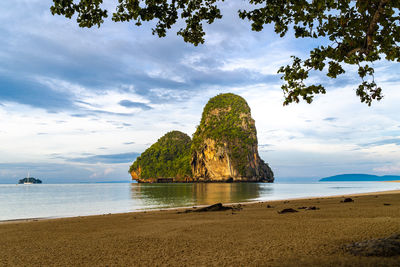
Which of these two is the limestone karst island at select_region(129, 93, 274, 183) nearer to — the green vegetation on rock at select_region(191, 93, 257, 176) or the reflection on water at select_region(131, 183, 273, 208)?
the green vegetation on rock at select_region(191, 93, 257, 176)

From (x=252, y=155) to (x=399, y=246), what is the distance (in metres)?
133

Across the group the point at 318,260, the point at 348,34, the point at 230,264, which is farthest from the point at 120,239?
the point at 348,34

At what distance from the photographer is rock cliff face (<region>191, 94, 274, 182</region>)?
12812 cm

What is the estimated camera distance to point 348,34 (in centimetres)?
488

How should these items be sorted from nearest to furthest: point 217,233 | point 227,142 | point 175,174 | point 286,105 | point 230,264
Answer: point 230,264, point 286,105, point 217,233, point 227,142, point 175,174

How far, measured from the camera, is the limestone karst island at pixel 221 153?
12850cm

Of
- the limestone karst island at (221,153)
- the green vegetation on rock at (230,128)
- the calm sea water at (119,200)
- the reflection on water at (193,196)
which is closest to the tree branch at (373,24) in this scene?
the calm sea water at (119,200)

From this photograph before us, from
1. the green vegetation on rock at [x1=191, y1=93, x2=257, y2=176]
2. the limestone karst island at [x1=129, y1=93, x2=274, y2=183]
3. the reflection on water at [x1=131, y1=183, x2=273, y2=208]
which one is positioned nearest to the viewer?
the reflection on water at [x1=131, y1=183, x2=273, y2=208]

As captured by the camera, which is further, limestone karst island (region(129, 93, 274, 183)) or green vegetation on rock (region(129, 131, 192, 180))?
green vegetation on rock (region(129, 131, 192, 180))

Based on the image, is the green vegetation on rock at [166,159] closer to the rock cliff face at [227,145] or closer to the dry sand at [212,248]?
the rock cliff face at [227,145]

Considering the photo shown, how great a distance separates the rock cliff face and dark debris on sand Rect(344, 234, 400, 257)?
404 feet

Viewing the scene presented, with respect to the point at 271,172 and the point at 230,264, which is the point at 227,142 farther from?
the point at 230,264

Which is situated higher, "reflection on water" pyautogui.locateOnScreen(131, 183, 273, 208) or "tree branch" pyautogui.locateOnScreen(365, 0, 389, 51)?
"tree branch" pyautogui.locateOnScreen(365, 0, 389, 51)

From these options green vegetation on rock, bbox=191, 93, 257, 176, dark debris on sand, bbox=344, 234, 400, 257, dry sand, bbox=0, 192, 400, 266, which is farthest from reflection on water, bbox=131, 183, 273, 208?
green vegetation on rock, bbox=191, 93, 257, 176
